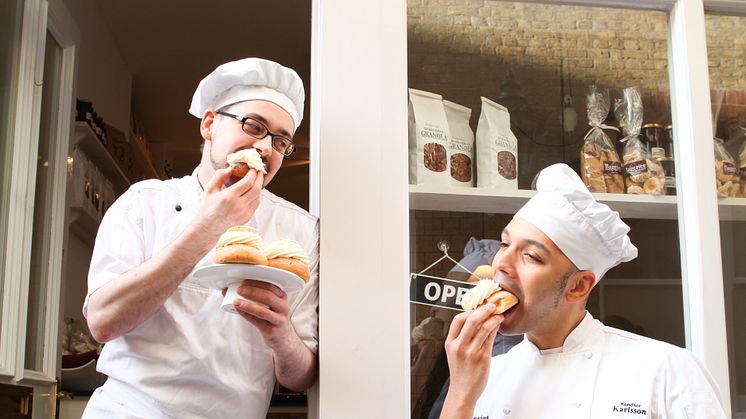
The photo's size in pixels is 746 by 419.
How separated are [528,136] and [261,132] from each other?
746mm

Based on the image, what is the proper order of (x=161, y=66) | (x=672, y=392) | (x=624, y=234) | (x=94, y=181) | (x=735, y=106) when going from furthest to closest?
1. (x=161, y=66)
2. (x=94, y=181)
3. (x=735, y=106)
4. (x=624, y=234)
5. (x=672, y=392)

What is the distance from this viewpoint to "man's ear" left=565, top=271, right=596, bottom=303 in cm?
212

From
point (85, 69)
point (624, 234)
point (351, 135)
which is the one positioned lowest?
point (624, 234)

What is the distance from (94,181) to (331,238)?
287cm

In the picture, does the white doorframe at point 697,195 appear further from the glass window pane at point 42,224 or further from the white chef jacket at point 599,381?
the glass window pane at point 42,224

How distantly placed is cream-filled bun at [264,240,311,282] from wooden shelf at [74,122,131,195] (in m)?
2.47

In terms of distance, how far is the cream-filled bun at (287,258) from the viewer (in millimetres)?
1924

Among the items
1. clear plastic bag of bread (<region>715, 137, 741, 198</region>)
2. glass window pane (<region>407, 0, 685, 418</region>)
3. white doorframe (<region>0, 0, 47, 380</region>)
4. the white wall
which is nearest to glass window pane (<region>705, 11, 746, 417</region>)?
clear plastic bag of bread (<region>715, 137, 741, 198</region>)

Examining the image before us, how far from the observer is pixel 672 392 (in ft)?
6.48

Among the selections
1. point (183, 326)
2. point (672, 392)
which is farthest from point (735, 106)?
point (183, 326)

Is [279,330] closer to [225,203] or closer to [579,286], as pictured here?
[225,203]

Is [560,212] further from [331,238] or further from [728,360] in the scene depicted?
[728,360]

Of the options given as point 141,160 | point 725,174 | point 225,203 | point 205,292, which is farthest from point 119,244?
point 141,160

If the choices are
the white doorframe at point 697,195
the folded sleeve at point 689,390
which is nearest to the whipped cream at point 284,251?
the folded sleeve at point 689,390
